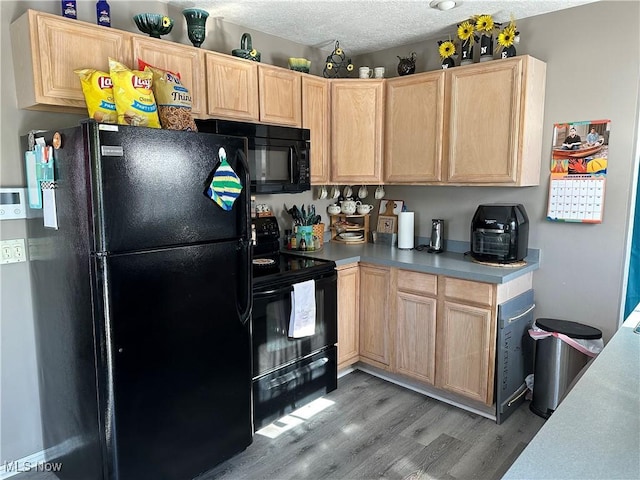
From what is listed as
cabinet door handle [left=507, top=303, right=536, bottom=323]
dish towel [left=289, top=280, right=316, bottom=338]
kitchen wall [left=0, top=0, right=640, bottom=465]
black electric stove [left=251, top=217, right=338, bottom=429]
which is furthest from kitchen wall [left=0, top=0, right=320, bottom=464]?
cabinet door handle [left=507, top=303, right=536, bottom=323]

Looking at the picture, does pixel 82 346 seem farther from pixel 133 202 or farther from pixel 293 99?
pixel 293 99

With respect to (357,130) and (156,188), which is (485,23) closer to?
(357,130)

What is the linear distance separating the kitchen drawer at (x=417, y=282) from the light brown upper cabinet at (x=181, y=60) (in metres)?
1.62

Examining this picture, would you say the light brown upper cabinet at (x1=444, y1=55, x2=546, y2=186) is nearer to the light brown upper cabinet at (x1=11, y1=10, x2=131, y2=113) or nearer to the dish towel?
the dish towel

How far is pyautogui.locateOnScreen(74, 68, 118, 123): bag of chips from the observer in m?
1.89

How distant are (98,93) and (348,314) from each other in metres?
2.06

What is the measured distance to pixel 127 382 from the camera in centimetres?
179

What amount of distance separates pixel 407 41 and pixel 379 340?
225 centimetres

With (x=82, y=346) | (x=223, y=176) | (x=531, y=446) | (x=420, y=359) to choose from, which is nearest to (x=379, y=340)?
(x=420, y=359)

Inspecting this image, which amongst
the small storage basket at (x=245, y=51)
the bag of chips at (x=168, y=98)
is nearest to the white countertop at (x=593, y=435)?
the bag of chips at (x=168, y=98)

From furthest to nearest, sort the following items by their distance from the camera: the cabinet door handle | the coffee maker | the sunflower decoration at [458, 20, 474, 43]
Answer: the coffee maker → the sunflower decoration at [458, 20, 474, 43] → the cabinet door handle

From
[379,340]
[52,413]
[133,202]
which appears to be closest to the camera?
[133,202]

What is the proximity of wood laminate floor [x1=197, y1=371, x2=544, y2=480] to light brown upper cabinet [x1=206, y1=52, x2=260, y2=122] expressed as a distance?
1.91m

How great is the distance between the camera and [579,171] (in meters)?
2.66
